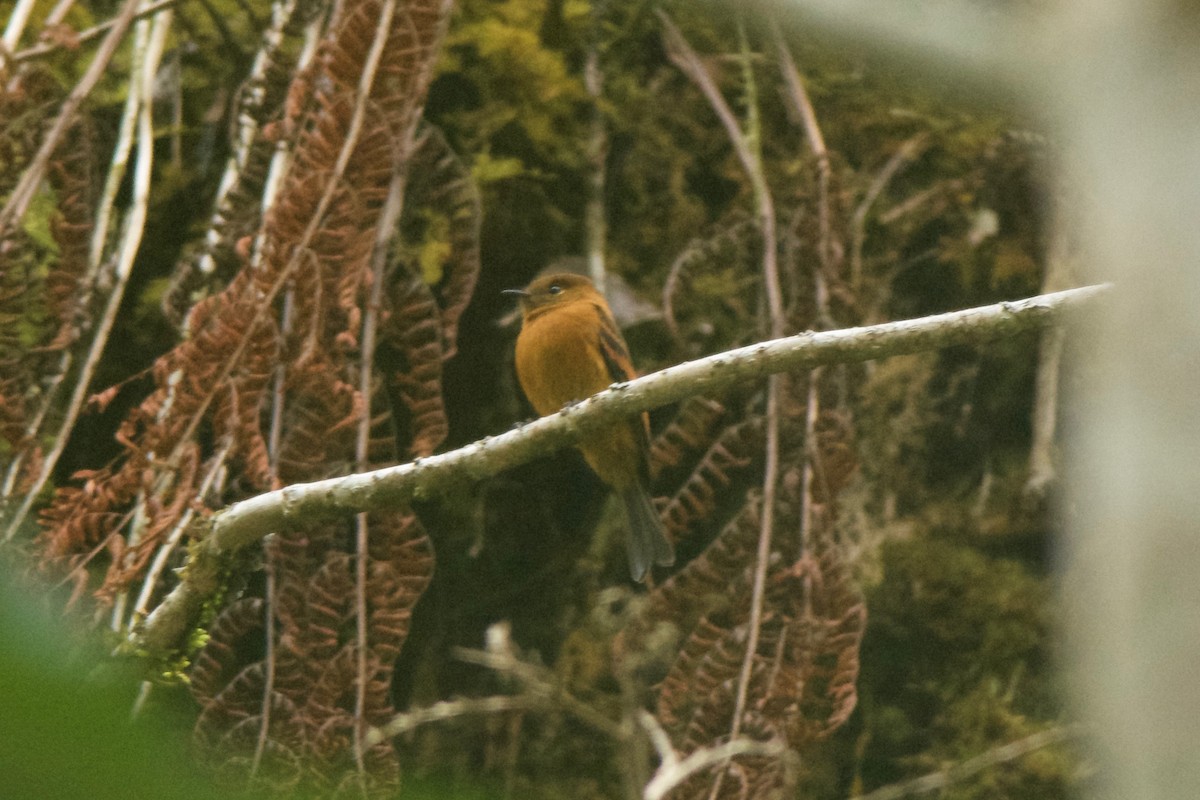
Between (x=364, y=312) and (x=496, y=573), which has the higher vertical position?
(x=364, y=312)

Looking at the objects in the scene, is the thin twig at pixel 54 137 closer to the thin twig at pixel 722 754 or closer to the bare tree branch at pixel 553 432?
the bare tree branch at pixel 553 432

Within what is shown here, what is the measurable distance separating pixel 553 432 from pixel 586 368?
1.29 metres

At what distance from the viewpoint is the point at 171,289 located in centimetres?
244

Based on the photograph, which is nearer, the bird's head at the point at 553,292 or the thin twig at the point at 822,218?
the thin twig at the point at 822,218

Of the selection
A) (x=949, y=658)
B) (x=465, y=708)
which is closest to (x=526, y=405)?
(x=465, y=708)

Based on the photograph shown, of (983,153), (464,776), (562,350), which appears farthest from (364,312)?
(983,153)

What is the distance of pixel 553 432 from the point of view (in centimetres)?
194

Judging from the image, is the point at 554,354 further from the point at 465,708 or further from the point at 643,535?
the point at 465,708

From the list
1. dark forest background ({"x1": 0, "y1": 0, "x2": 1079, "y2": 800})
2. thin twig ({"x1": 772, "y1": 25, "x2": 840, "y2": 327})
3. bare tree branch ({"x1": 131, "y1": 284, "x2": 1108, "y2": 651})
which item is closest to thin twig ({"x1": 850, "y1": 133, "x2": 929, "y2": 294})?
dark forest background ({"x1": 0, "y1": 0, "x2": 1079, "y2": 800})

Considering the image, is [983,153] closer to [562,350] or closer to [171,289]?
[562,350]

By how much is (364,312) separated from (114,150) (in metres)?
1.00

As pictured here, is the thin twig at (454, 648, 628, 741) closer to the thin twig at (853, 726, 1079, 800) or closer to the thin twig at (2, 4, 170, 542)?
the thin twig at (853, 726, 1079, 800)

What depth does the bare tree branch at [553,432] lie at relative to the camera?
1745 millimetres

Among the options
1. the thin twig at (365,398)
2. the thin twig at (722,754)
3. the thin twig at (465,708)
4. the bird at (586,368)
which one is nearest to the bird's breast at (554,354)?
the bird at (586,368)
